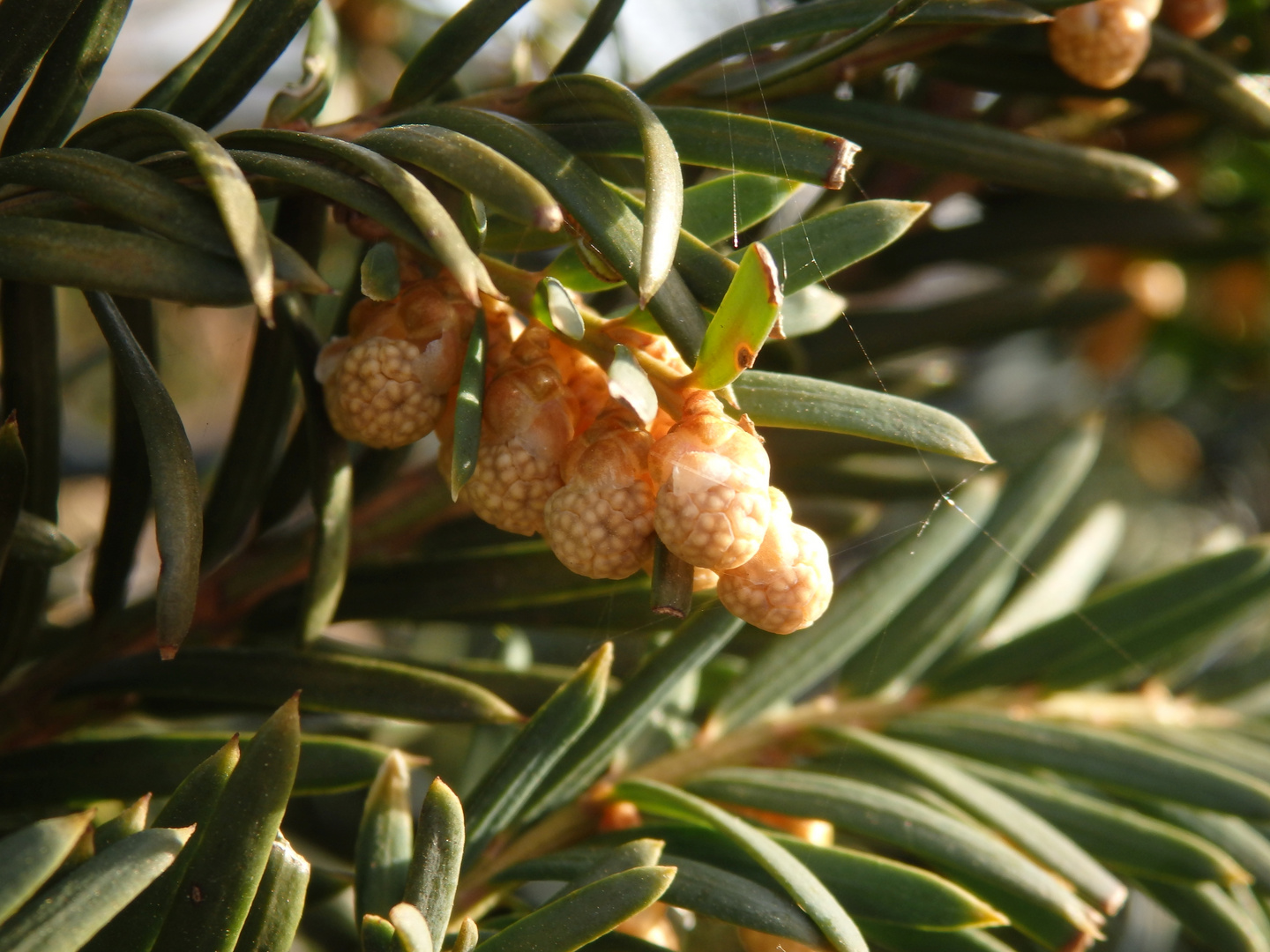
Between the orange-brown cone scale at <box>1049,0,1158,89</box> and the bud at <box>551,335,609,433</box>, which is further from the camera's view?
the orange-brown cone scale at <box>1049,0,1158,89</box>

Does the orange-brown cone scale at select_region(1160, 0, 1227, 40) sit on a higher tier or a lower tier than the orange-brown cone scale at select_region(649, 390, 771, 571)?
higher

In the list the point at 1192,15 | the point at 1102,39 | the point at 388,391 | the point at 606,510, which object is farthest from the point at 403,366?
the point at 1192,15

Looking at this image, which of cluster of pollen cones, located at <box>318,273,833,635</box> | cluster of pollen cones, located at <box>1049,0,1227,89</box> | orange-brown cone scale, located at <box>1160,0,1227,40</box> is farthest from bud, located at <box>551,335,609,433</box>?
orange-brown cone scale, located at <box>1160,0,1227,40</box>

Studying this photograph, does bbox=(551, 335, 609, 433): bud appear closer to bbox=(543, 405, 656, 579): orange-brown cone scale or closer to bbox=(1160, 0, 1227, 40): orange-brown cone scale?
bbox=(543, 405, 656, 579): orange-brown cone scale

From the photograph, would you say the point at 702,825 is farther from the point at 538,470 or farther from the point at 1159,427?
the point at 1159,427

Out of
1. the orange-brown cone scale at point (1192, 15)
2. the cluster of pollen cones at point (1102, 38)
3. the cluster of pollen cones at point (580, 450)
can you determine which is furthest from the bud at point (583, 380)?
the orange-brown cone scale at point (1192, 15)

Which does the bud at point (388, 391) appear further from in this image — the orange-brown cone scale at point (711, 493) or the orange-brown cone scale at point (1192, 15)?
the orange-brown cone scale at point (1192, 15)

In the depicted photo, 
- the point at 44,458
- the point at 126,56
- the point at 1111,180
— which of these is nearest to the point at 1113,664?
the point at 1111,180
